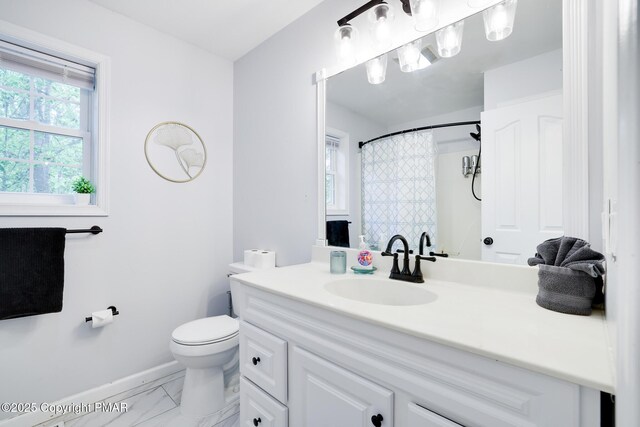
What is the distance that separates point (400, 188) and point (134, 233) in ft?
5.65

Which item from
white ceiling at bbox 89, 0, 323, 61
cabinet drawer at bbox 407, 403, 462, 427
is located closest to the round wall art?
white ceiling at bbox 89, 0, 323, 61

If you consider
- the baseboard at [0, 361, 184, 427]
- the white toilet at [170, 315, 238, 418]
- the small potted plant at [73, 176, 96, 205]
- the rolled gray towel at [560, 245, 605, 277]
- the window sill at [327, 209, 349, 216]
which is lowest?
the baseboard at [0, 361, 184, 427]

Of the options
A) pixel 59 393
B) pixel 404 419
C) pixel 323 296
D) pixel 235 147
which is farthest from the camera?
pixel 235 147

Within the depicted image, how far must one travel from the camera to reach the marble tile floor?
1.53 m

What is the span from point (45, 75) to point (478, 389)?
8.27 ft

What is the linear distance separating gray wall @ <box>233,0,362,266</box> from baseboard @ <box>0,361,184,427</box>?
3.14ft

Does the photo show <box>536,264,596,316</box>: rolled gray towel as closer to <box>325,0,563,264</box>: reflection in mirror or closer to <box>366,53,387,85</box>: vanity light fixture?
<box>325,0,563,264</box>: reflection in mirror

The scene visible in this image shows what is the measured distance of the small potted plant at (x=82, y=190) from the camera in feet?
5.47

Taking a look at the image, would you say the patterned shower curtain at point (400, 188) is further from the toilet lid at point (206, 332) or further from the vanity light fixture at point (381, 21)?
the toilet lid at point (206, 332)

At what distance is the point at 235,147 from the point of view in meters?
2.37

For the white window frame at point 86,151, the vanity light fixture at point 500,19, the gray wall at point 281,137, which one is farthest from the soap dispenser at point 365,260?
the white window frame at point 86,151

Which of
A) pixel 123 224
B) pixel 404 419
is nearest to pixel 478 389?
pixel 404 419

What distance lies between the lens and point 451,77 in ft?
4.03

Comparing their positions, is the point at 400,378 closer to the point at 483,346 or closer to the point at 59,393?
the point at 483,346
